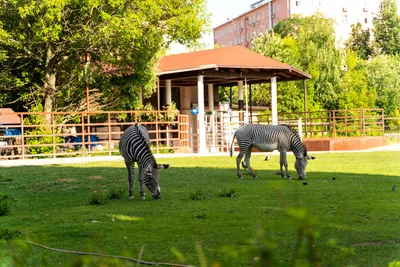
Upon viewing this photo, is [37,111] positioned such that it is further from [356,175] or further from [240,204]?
[240,204]

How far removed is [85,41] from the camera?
26.5 meters

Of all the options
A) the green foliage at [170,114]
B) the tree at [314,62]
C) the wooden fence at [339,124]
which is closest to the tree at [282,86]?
the tree at [314,62]

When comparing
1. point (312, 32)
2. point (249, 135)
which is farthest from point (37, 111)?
point (312, 32)

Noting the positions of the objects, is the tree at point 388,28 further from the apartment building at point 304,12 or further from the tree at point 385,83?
the tree at point 385,83

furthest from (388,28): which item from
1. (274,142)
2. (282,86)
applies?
(274,142)

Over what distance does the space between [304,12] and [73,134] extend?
200 feet

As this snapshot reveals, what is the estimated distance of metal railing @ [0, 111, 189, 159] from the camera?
86.1 feet

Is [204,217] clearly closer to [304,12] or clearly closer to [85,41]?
[85,41]

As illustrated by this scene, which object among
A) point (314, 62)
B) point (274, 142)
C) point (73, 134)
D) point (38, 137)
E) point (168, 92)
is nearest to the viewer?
point (274, 142)

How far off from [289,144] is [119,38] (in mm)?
12812

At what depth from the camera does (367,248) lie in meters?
6.11

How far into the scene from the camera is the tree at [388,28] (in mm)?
72625

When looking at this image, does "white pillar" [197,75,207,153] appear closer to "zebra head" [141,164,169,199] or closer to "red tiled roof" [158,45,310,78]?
"red tiled roof" [158,45,310,78]

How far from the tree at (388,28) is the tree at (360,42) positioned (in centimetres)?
171
